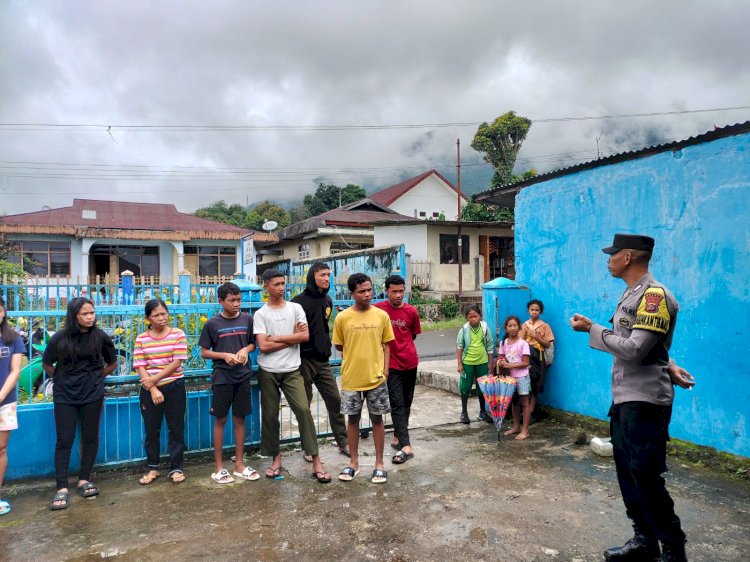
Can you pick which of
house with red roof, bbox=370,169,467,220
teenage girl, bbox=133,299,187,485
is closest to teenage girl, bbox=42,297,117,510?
teenage girl, bbox=133,299,187,485

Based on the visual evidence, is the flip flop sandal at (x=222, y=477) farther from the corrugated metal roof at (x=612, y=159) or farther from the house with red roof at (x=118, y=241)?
the house with red roof at (x=118, y=241)

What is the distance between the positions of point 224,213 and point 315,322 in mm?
49393

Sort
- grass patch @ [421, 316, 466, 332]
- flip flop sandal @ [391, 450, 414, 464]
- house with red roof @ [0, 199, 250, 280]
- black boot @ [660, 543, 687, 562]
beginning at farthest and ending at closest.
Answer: house with red roof @ [0, 199, 250, 280]
grass patch @ [421, 316, 466, 332]
flip flop sandal @ [391, 450, 414, 464]
black boot @ [660, 543, 687, 562]

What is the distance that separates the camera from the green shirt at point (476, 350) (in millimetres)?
6211

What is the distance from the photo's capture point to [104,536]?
3422 mm

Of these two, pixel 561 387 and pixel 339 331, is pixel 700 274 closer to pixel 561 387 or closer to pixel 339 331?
pixel 561 387

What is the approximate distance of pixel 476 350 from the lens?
621cm

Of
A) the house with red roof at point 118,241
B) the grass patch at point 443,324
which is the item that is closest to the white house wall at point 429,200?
the house with red roof at point 118,241

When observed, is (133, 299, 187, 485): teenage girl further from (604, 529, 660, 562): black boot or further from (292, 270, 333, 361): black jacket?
(604, 529, 660, 562): black boot

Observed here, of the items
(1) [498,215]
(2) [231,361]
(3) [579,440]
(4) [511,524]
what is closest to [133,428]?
(2) [231,361]

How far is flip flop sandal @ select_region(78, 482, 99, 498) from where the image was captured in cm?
408

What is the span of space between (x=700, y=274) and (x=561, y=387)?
2.16 m

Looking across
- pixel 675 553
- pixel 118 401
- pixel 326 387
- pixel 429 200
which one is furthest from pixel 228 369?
pixel 429 200

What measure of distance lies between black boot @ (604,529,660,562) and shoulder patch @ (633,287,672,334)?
1.22 meters
